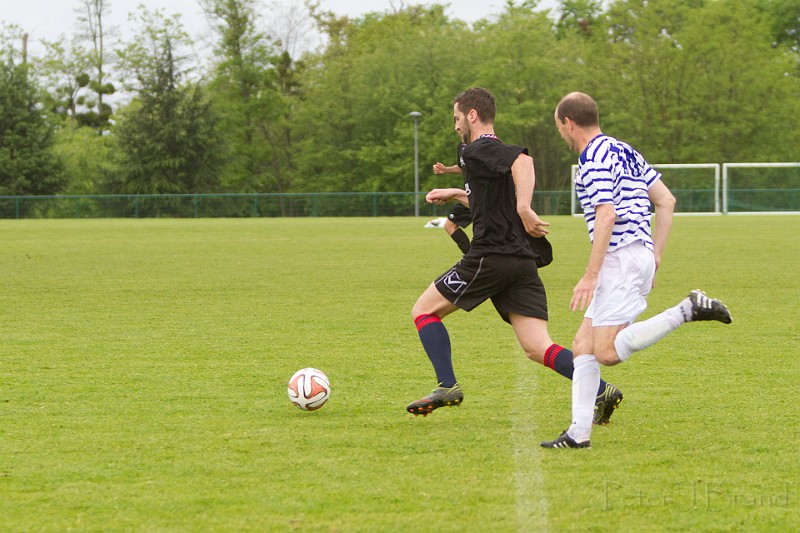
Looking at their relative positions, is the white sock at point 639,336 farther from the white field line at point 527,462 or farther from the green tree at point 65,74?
the green tree at point 65,74

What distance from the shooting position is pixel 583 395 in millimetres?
5129

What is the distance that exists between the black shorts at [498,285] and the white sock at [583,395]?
605 mm

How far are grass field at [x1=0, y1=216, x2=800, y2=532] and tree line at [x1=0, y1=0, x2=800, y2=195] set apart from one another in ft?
163

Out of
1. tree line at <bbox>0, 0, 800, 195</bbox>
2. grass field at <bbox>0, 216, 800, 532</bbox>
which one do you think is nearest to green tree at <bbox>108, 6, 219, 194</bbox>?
tree line at <bbox>0, 0, 800, 195</bbox>

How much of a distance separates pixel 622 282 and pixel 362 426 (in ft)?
5.31

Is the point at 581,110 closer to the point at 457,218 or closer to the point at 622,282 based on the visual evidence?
the point at 622,282

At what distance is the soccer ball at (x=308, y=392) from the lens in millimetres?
6035

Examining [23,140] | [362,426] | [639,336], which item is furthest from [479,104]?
[23,140]

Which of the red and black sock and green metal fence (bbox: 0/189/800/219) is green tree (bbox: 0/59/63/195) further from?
the red and black sock

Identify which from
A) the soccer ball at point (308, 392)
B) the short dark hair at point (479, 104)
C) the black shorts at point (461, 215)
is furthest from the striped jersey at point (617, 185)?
the soccer ball at point (308, 392)

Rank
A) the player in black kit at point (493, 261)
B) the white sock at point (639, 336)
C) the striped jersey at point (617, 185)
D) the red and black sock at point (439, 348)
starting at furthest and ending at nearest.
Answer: the red and black sock at point (439, 348) → the player in black kit at point (493, 261) → the white sock at point (639, 336) → the striped jersey at point (617, 185)

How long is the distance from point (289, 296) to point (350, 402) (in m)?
7.07

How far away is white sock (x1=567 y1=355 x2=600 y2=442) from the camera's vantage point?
5066 millimetres

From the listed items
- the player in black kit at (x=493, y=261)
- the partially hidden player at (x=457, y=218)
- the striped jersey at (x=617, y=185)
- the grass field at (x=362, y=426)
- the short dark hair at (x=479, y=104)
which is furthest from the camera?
the partially hidden player at (x=457, y=218)
